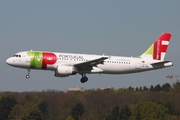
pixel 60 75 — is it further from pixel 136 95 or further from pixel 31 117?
pixel 136 95

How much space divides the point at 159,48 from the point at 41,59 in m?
→ 17.3

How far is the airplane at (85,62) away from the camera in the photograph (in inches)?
2403

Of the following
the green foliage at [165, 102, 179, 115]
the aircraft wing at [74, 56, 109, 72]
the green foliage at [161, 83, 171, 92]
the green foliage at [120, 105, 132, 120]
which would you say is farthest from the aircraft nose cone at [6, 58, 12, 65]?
the green foliage at [161, 83, 171, 92]

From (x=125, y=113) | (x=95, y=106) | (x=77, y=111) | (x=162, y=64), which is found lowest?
(x=125, y=113)

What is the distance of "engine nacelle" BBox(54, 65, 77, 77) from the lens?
6125 centimetres

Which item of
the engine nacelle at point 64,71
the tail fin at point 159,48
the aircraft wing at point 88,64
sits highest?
the tail fin at point 159,48

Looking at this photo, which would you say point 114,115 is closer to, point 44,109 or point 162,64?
point 44,109

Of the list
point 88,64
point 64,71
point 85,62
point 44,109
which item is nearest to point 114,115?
point 44,109

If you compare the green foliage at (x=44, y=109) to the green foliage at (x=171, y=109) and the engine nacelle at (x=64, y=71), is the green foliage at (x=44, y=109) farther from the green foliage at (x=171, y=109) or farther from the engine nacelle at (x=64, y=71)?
the engine nacelle at (x=64, y=71)

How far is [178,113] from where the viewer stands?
434 ft

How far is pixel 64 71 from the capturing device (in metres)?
61.5

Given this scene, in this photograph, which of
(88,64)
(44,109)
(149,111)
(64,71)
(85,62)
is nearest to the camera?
(85,62)

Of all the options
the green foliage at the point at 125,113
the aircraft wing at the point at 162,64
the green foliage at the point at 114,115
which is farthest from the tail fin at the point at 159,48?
the green foliage at the point at 125,113

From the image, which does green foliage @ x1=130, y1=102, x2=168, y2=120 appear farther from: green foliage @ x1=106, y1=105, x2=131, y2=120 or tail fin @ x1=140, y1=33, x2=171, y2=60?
tail fin @ x1=140, y1=33, x2=171, y2=60
